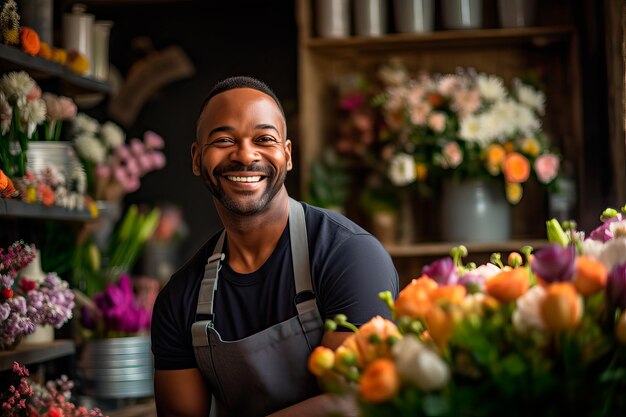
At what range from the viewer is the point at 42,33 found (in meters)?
2.15

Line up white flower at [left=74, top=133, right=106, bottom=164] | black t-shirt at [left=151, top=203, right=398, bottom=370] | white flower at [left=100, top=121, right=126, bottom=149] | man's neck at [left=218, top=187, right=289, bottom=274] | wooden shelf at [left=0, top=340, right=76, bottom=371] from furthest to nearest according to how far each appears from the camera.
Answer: white flower at [left=100, top=121, right=126, bottom=149], white flower at [left=74, top=133, right=106, bottom=164], wooden shelf at [left=0, top=340, right=76, bottom=371], man's neck at [left=218, top=187, right=289, bottom=274], black t-shirt at [left=151, top=203, right=398, bottom=370]

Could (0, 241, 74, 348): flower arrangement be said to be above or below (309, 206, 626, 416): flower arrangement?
below

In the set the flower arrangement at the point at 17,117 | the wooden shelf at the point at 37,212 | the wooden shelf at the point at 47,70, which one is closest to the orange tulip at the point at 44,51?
the wooden shelf at the point at 47,70

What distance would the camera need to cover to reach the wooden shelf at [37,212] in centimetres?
185

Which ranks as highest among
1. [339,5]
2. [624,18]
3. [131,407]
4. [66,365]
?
[339,5]

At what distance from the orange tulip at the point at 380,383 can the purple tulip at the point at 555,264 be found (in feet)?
0.56

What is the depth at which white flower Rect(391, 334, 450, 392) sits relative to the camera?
735 mm

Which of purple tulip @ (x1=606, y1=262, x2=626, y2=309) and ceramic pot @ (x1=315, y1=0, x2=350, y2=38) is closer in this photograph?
purple tulip @ (x1=606, y1=262, x2=626, y2=309)

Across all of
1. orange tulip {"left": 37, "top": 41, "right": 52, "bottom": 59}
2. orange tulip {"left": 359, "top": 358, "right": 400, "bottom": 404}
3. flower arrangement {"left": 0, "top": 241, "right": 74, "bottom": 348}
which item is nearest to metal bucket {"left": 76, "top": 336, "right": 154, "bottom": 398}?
flower arrangement {"left": 0, "top": 241, "right": 74, "bottom": 348}

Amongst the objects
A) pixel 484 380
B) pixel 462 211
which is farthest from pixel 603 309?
pixel 462 211

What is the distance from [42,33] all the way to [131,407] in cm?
106

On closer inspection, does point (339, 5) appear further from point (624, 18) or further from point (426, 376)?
point (426, 376)

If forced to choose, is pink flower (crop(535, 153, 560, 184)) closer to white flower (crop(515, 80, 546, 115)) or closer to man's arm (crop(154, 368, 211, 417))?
white flower (crop(515, 80, 546, 115))

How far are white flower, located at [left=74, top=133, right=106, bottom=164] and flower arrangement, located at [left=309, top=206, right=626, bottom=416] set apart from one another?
1997 mm
